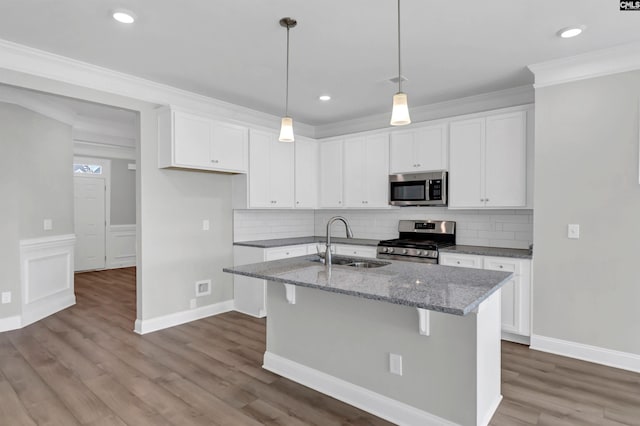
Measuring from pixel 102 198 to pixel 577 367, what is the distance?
8.63 m

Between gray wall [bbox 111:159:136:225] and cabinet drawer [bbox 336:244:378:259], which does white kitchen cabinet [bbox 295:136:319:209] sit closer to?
cabinet drawer [bbox 336:244:378:259]

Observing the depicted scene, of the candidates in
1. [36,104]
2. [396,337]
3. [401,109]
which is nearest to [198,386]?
[396,337]

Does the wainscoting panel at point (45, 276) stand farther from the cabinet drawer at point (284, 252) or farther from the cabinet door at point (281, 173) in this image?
the cabinet door at point (281, 173)

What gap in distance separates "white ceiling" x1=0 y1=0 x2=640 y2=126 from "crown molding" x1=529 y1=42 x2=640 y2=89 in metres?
0.11

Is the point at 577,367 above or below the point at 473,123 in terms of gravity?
below

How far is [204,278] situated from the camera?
182 inches

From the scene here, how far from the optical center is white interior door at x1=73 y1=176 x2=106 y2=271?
7668 millimetres

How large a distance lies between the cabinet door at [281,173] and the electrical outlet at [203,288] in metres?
1.33

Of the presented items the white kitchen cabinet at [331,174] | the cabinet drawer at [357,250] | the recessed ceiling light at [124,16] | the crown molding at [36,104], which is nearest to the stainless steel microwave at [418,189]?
the cabinet drawer at [357,250]

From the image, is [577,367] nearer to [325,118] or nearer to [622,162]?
[622,162]

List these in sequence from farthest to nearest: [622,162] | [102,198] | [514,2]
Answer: [102,198] → [622,162] → [514,2]

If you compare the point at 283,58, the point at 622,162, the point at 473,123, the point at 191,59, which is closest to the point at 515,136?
the point at 473,123

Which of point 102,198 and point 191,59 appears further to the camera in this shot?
point 102,198

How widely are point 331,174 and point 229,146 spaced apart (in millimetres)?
1647
